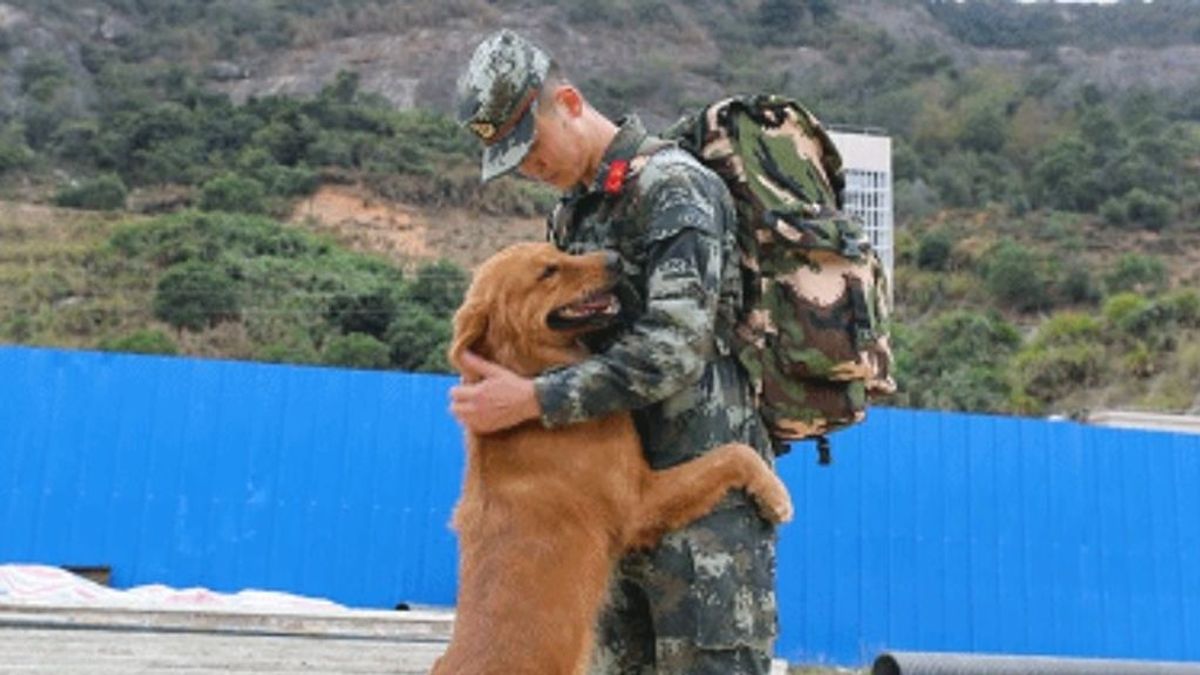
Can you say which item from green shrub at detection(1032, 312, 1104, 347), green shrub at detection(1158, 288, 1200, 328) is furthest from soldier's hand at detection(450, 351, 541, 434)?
green shrub at detection(1158, 288, 1200, 328)

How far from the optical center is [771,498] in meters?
2.08

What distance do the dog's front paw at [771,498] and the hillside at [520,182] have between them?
18.7 m

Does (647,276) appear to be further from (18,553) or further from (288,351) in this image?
(288,351)

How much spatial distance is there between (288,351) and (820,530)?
14431 millimetres

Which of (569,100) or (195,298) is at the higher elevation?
(195,298)

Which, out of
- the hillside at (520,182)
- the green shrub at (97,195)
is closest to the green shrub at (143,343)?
the hillside at (520,182)

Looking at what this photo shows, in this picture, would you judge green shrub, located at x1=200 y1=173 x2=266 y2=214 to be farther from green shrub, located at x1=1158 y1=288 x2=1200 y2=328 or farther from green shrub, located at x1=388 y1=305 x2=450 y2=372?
green shrub, located at x1=1158 y1=288 x2=1200 y2=328

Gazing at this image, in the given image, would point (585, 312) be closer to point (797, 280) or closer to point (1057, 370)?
point (797, 280)

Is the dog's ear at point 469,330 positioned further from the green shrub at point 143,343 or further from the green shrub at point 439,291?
the green shrub at point 439,291

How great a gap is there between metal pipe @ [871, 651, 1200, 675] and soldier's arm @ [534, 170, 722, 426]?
96.7 inches

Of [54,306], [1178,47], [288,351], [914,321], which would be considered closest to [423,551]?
[288,351]

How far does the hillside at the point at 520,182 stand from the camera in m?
25.3

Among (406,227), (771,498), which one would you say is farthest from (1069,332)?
(771,498)

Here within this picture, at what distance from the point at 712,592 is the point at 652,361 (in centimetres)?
36
